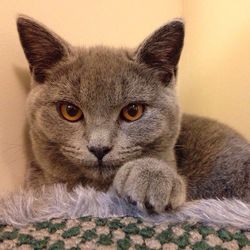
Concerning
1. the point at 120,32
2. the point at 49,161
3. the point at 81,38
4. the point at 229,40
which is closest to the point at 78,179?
the point at 49,161

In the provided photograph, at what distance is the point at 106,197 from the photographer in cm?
86

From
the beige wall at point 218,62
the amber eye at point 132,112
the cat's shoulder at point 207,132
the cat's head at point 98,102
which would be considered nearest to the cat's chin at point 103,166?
the cat's head at point 98,102

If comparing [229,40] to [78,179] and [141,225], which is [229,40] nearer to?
[78,179]

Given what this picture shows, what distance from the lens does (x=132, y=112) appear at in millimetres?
1006

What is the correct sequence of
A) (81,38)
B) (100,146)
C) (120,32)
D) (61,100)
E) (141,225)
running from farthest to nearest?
(120,32), (81,38), (61,100), (100,146), (141,225)

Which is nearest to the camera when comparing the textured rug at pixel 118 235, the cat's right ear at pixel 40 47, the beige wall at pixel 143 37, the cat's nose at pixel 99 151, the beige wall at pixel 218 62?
the textured rug at pixel 118 235

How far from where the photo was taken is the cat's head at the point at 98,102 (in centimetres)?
95

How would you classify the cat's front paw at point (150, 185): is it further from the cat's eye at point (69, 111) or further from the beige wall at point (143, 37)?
the beige wall at point (143, 37)

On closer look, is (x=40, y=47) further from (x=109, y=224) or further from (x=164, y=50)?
(x=109, y=224)

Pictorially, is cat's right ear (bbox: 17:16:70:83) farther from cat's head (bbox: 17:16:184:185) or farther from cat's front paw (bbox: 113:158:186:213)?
cat's front paw (bbox: 113:158:186:213)

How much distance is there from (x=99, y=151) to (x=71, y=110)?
0.15 meters

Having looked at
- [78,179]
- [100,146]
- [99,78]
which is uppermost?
[99,78]

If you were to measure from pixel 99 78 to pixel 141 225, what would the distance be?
38 cm

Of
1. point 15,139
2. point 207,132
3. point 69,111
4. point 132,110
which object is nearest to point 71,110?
point 69,111
